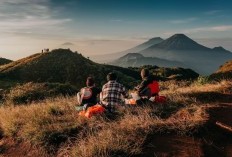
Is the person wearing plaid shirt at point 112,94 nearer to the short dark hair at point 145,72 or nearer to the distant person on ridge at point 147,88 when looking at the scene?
the distant person on ridge at point 147,88

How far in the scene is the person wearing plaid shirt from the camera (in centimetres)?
1371

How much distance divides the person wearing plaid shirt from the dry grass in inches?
21.8

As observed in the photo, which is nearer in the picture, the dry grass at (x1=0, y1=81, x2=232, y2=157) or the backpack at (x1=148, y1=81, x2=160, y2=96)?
the dry grass at (x1=0, y1=81, x2=232, y2=157)

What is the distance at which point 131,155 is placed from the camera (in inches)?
364

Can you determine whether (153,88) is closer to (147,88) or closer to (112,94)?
(147,88)

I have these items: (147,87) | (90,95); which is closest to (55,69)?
(147,87)

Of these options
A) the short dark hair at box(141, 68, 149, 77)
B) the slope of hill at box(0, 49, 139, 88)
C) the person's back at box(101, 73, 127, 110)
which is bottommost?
the slope of hill at box(0, 49, 139, 88)

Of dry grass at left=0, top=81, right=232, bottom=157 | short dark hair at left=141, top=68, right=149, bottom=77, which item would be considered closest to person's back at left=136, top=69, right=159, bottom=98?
short dark hair at left=141, top=68, right=149, bottom=77

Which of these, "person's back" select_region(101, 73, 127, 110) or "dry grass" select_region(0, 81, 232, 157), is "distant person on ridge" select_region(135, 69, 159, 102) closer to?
"dry grass" select_region(0, 81, 232, 157)

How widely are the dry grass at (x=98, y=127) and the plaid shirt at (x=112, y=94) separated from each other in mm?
602

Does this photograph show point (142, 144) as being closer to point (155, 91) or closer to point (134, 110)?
point (134, 110)

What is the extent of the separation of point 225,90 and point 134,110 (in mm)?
5123

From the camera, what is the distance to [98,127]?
11.5 metres

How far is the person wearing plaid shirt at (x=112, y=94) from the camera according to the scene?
45.0ft
